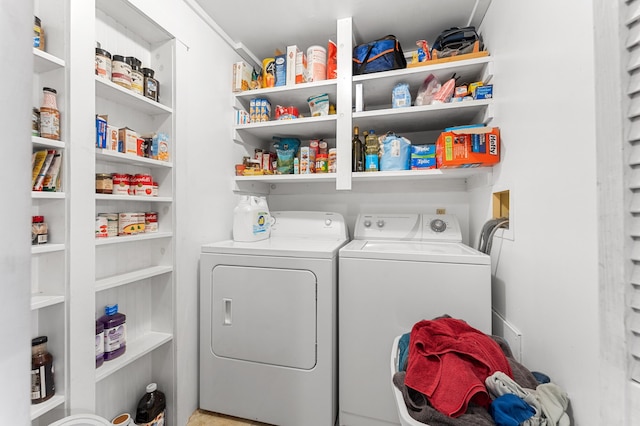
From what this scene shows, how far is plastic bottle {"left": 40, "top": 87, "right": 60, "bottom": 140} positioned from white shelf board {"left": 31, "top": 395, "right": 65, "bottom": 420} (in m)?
1.00

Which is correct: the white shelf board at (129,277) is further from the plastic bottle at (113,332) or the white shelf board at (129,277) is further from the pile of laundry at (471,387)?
the pile of laundry at (471,387)

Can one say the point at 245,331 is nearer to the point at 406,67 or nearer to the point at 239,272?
the point at 239,272

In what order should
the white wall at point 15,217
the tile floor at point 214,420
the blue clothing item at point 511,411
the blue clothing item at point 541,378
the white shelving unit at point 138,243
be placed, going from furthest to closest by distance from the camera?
1. the tile floor at point 214,420
2. the white shelving unit at point 138,243
3. the blue clothing item at point 541,378
4. the blue clothing item at point 511,411
5. the white wall at point 15,217

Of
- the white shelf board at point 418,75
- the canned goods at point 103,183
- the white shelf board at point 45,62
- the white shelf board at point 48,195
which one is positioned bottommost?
the white shelf board at point 48,195

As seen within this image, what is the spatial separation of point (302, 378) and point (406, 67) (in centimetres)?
Result: 203

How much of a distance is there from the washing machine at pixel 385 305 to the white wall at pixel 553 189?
0.61ft

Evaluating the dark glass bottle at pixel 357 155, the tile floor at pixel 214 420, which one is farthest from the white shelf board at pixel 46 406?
the dark glass bottle at pixel 357 155

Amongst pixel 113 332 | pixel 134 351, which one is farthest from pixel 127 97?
pixel 134 351

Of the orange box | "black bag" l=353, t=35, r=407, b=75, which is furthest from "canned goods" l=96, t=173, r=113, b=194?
the orange box

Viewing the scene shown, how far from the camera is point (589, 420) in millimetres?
754

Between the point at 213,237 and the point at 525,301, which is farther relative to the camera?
the point at 213,237

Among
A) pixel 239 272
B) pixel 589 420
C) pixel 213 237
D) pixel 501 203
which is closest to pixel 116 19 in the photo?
pixel 213 237

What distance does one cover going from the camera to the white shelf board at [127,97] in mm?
1227

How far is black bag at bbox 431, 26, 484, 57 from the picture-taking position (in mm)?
1684
